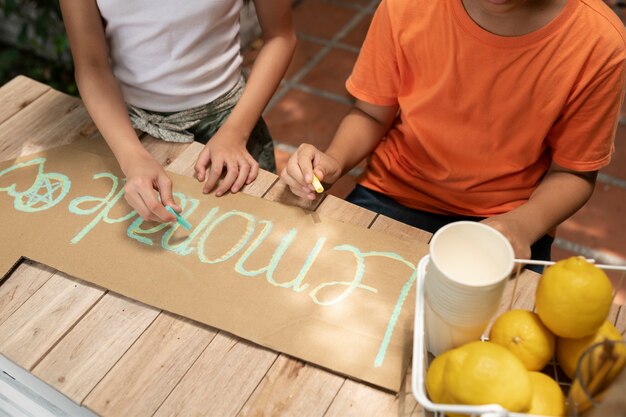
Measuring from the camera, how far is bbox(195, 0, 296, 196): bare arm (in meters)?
1.00

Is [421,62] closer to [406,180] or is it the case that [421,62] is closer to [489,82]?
[489,82]

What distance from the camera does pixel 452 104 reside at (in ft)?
3.27

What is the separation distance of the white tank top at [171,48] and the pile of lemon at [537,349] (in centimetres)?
80

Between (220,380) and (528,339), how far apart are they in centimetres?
37

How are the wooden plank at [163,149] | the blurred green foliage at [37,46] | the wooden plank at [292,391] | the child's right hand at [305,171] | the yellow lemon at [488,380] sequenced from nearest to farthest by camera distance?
the yellow lemon at [488,380] → the wooden plank at [292,391] → the child's right hand at [305,171] → the wooden plank at [163,149] → the blurred green foliage at [37,46]

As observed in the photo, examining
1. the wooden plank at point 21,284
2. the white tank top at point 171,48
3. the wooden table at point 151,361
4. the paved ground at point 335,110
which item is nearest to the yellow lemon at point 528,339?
the wooden table at point 151,361

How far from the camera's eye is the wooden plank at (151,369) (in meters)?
0.71

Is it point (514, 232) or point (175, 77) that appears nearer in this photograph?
point (514, 232)

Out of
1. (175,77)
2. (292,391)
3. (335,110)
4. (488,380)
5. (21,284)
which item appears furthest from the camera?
(335,110)

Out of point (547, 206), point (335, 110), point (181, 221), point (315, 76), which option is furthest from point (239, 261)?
point (315, 76)

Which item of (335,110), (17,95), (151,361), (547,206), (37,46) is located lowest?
(335,110)

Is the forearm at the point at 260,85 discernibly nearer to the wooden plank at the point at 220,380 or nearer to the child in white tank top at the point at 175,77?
the child in white tank top at the point at 175,77

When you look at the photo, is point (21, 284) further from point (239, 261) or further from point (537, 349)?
point (537, 349)

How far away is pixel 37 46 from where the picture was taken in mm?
2344
